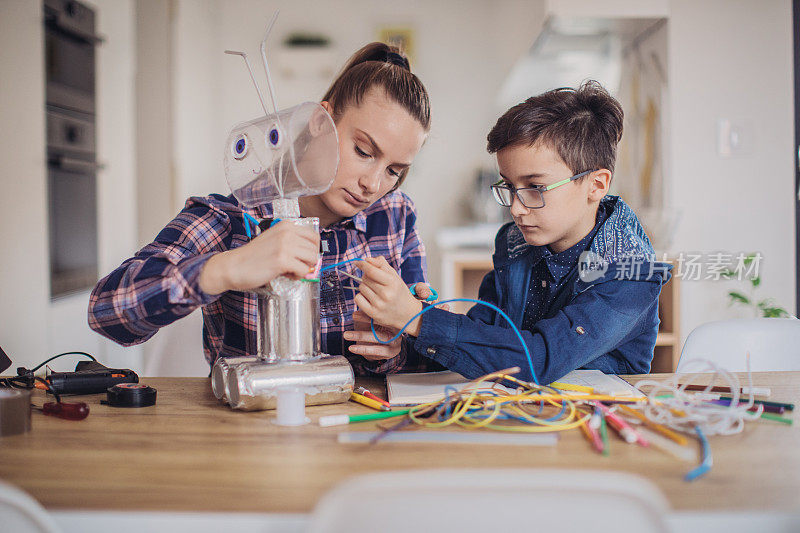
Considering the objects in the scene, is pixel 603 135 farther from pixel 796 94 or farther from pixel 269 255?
pixel 796 94

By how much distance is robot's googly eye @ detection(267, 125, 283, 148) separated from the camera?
3.22ft

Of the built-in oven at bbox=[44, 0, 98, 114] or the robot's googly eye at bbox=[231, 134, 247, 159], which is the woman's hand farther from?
the built-in oven at bbox=[44, 0, 98, 114]

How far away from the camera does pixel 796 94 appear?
2.46m

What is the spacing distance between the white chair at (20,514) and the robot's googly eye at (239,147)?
1.99ft

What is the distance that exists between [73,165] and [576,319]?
2051 mm

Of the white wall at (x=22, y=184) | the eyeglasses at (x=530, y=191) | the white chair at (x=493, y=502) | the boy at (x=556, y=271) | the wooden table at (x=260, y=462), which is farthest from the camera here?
the white wall at (x=22, y=184)

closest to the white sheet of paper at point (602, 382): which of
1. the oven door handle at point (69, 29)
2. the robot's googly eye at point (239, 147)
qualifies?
the robot's googly eye at point (239, 147)

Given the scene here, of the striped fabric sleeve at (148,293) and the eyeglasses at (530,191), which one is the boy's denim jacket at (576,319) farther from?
the striped fabric sleeve at (148,293)

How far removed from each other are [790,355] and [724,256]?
122 cm

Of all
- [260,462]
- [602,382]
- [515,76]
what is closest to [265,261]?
[260,462]

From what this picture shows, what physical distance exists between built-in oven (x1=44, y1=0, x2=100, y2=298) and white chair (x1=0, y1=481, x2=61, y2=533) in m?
2.05

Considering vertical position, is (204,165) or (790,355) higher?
(204,165)

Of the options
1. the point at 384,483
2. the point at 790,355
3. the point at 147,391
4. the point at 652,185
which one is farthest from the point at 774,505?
the point at 652,185

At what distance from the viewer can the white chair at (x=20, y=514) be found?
51cm
